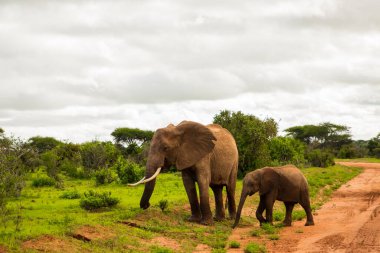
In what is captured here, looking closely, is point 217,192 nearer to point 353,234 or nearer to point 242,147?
point 353,234

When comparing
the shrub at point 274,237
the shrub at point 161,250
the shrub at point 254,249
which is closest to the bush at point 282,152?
the shrub at point 274,237

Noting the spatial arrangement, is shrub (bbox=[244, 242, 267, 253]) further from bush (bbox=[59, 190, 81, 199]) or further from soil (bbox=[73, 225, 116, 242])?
bush (bbox=[59, 190, 81, 199])

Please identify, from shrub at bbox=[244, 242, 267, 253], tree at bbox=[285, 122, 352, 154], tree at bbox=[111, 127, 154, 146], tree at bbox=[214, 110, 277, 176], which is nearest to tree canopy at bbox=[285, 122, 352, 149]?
tree at bbox=[285, 122, 352, 154]

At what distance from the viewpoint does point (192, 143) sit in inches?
637

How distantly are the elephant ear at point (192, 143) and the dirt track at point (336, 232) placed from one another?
8.52 feet

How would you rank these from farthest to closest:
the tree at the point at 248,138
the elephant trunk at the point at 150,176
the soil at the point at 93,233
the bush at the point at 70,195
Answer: the tree at the point at 248,138 → the bush at the point at 70,195 → the elephant trunk at the point at 150,176 → the soil at the point at 93,233

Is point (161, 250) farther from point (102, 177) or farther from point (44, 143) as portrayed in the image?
point (44, 143)

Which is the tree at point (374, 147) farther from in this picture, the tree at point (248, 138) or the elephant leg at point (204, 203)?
the elephant leg at point (204, 203)

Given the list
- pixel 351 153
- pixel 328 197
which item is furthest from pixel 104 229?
pixel 351 153

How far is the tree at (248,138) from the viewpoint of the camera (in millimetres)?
32156

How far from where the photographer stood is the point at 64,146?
136 ft

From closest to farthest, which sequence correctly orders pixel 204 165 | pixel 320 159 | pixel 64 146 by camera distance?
pixel 204 165 → pixel 64 146 → pixel 320 159

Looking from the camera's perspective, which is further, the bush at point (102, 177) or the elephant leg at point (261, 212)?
the bush at point (102, 177)

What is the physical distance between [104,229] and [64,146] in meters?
29.6
